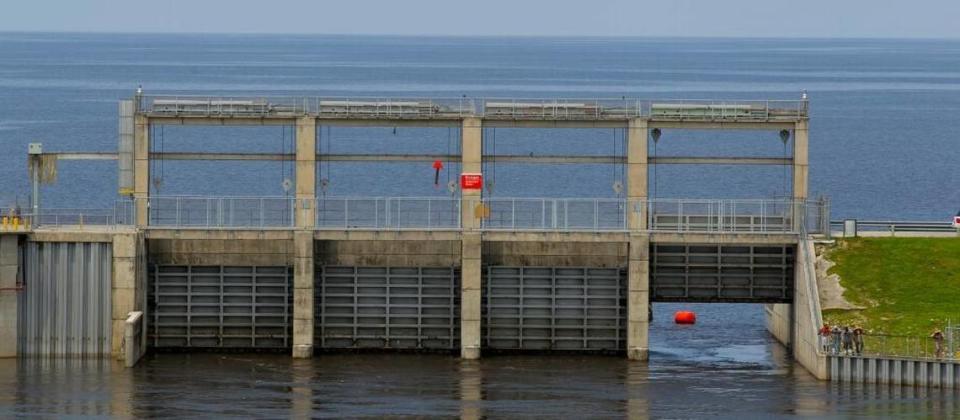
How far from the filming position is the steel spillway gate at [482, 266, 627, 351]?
9475cm

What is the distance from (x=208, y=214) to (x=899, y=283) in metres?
29.0

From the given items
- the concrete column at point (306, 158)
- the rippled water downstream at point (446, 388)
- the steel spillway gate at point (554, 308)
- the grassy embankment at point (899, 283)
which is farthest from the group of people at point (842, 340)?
the concrete column at point (306, 158)

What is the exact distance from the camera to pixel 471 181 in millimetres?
94500

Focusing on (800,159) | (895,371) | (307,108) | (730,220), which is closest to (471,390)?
(307,108)

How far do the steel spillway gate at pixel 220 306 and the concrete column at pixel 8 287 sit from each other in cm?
575

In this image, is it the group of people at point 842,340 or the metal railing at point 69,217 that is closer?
the group of people at point 842,340

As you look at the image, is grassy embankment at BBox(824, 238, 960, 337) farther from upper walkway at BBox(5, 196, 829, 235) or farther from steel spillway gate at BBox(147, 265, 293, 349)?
steel spillway gate at BBox(147, 265, 293, 349)

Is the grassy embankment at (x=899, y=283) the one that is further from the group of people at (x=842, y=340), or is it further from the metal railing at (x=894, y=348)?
the group of people at (x=842, y=340)

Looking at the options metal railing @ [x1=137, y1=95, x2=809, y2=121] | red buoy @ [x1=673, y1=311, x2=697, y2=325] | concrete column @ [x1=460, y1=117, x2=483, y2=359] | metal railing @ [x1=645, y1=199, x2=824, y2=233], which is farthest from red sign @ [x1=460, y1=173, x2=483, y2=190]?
red buoy @ [x1=673, y1=311, x2=697, y2=325]

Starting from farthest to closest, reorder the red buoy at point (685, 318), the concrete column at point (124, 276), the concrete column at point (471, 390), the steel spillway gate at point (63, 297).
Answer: the red buoy at point (685, 318), the steel spillway gate at point (63, 297), the concrete column at point (124, 276), the concrete column at point (471, 390)

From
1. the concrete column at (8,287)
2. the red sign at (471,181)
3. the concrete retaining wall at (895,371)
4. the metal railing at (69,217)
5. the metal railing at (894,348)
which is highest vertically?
the red sign at (471,181)

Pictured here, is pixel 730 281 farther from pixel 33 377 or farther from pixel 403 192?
pixel 403 192

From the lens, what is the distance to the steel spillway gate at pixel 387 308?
9469cm

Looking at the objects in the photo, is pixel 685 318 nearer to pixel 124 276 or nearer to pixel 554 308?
pixel 554 308
